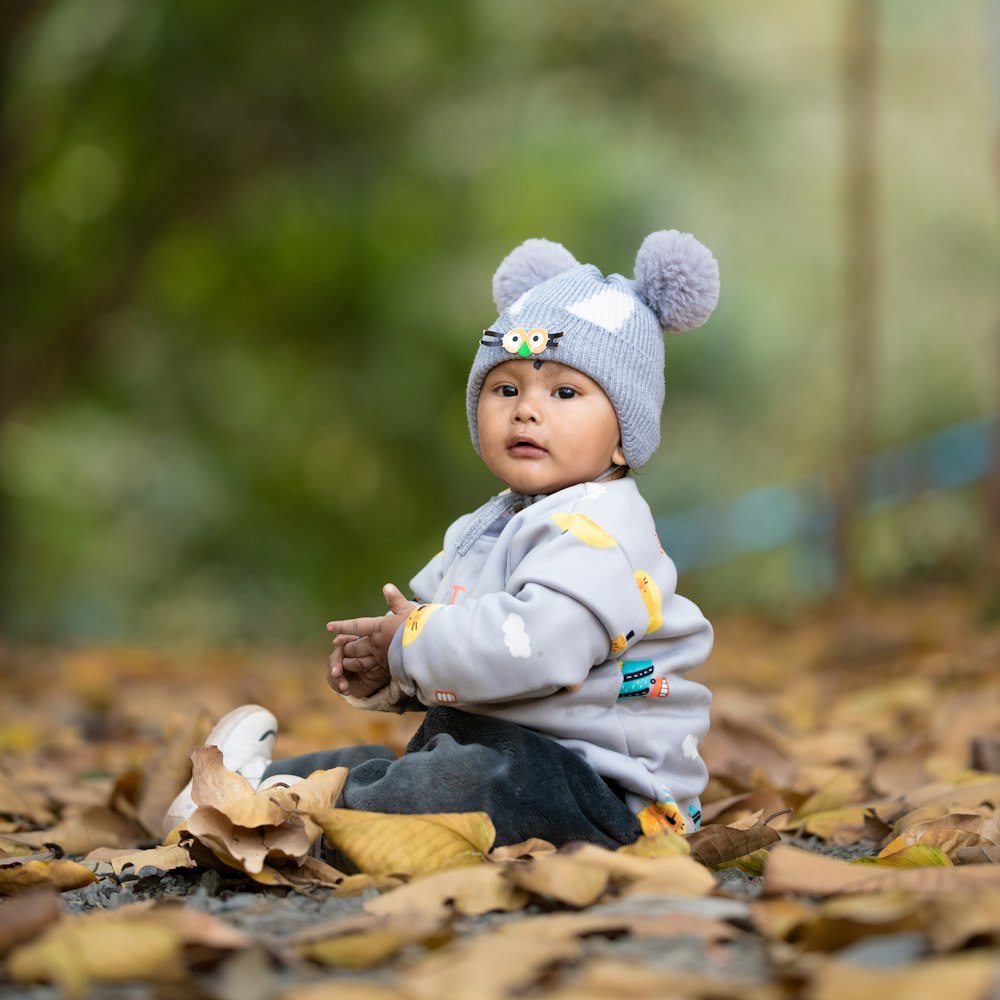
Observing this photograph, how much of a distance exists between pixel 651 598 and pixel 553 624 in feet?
0.65

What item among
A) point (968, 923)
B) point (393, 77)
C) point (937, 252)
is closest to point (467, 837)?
point (968, 923)

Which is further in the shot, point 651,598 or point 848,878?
point 651,598

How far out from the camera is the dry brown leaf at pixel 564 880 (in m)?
1.32

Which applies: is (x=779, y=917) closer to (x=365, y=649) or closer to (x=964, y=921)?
(x=964, y=921)

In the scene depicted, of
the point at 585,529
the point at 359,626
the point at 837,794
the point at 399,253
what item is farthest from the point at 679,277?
the point at 399,253

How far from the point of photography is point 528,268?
2.03m

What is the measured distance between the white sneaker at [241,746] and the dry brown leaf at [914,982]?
1.02 m

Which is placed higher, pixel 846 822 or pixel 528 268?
pixel 528 268

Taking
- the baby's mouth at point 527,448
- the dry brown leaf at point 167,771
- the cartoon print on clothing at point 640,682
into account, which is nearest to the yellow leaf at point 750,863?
the cartoon print on clothing at point 640,682

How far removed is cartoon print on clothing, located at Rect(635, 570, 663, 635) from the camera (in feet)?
5.72

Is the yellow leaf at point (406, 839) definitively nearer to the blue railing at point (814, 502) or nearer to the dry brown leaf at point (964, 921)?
the dry brown leaf at point (964, 921)

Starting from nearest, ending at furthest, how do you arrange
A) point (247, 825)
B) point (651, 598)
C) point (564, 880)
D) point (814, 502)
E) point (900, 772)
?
point (564, 880), point (247, 825), point (651, 598), point (900, 772), point (814, 502)

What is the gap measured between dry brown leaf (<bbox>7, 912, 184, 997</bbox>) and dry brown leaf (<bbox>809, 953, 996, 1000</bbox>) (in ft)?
1.69

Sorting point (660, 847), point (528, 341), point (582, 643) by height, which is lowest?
point (660, 847)
